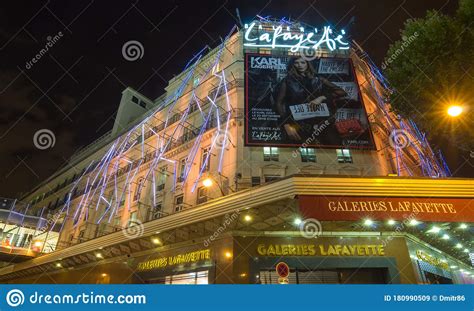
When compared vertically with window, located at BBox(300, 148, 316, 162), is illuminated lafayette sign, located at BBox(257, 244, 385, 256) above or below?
below

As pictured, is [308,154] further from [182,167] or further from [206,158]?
[182,167]

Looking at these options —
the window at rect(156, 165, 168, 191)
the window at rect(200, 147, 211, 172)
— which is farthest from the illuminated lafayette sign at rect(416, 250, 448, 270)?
the window at rect(156, 165, 168, 191)

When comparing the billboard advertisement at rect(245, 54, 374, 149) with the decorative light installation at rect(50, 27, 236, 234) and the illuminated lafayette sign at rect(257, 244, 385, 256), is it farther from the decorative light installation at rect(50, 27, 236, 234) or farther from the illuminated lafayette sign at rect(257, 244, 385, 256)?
the illuminated lafayette sign at rect(257, 244, 385, 256)

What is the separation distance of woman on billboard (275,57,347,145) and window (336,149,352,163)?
2.04 feet

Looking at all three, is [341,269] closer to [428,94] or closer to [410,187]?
[410,187]

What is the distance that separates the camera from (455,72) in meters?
11.2

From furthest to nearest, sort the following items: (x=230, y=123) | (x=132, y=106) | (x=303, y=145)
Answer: (x=132, y=106) < (x=230, y=123) < (x=303, y=145)

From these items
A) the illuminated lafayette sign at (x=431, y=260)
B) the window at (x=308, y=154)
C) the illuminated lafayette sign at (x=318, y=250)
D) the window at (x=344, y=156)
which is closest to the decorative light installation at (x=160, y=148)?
the window at (x=308, y=154)

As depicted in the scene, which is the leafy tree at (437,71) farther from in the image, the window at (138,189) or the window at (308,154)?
the window at (138,189)

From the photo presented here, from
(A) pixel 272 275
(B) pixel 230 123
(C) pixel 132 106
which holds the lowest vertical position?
(A) pixel 272 275

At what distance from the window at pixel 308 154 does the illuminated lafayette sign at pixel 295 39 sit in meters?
8.65

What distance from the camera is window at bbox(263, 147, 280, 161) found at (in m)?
18.2

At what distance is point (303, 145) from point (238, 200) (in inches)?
279

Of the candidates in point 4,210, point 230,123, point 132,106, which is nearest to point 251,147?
point 230,123
